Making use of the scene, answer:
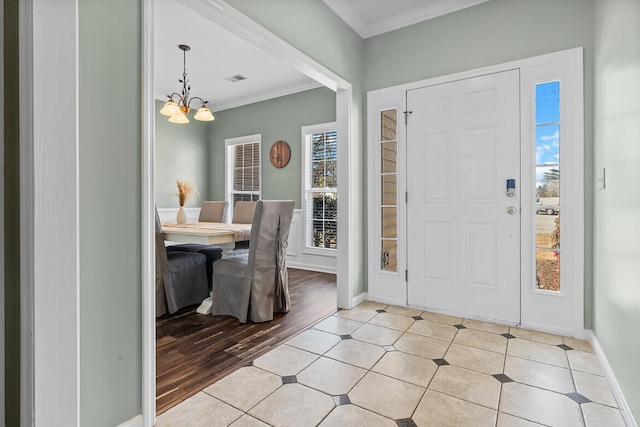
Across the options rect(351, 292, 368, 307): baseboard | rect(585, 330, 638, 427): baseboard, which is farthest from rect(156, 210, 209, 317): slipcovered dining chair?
rect(585, 330, 638, 427): baseboard

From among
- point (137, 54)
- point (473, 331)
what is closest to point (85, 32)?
point (137, 54)

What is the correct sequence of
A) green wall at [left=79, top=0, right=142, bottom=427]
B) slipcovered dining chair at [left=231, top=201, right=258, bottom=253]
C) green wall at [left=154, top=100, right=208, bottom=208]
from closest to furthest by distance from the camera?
1. green wall at [left=79, top=0, right=142, bottom=427]
2. slipcovered dining chair at [left=231, top=201, right=258, bottom=253]
3. green wall at [left=154, top=100, right=208, bottom=208]

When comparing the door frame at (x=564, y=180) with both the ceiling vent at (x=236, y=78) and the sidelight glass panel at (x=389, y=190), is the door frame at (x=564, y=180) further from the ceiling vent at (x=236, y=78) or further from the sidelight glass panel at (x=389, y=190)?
the ceiling vent at (x=236, y=78)

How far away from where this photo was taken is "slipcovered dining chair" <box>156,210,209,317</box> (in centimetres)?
291

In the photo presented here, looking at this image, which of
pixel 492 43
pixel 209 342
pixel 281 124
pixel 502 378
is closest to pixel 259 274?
pixel 209 342

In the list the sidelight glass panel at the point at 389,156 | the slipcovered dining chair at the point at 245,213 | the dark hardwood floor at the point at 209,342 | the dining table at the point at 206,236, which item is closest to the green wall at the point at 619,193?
the sidelight glass panel at the point at 389,156

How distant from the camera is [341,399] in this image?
1696 millimetres

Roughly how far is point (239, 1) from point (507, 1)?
2206mm

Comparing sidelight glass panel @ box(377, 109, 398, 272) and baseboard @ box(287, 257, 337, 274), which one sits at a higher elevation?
sidelight glass panel @ box(377, 109, 398, 272)

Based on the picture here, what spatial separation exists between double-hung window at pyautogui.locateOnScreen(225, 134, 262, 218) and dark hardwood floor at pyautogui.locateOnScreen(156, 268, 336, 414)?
2.81 m

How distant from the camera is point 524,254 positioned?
2.62m

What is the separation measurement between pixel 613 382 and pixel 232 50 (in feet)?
14.3

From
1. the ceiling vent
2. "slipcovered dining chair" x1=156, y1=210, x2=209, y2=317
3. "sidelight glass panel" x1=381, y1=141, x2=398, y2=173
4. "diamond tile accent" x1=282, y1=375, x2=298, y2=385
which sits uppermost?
the ceiling vent

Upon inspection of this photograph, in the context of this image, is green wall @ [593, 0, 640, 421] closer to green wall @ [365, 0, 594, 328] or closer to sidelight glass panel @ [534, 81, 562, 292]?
green wall @ [365, 0, 594, 328]
